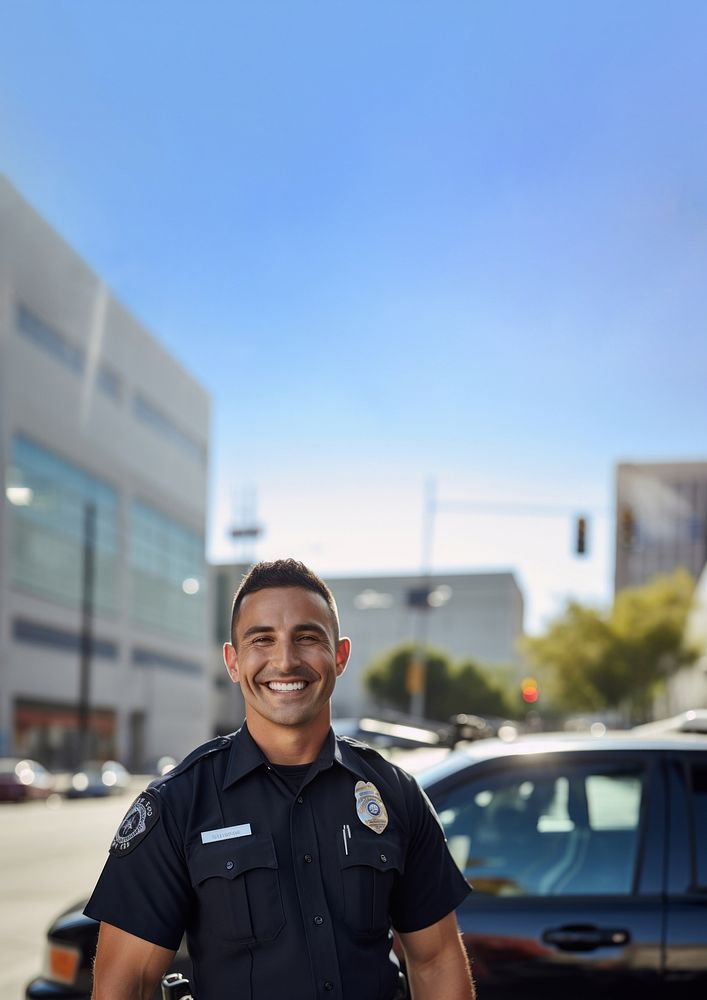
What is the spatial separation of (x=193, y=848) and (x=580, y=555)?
26.1 meters

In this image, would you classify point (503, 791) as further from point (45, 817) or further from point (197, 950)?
point (45, 817)

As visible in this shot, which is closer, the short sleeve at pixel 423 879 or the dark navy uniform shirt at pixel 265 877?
the dark navy uniform shirt at pixel 265 877

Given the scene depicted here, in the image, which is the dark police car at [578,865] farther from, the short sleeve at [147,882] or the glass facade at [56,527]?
the glass facade at [56,527]

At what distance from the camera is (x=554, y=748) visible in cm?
437

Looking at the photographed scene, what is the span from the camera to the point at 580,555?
27859mm

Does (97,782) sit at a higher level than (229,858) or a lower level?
lower

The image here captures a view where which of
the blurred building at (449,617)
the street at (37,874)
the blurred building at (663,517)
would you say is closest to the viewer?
the street at (37,874)

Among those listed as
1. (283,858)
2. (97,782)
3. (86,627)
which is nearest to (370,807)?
(283,858)

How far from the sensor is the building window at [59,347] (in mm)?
52500

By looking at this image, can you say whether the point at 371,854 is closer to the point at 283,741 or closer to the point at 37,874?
the point at 283,741

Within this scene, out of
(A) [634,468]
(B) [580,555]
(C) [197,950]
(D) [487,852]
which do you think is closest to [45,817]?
(B) [580,555]

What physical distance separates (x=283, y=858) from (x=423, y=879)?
35cm

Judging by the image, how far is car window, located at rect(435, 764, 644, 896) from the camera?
420 cm

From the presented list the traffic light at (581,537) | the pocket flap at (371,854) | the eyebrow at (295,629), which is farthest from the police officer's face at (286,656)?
the traffic light at (581,537)
